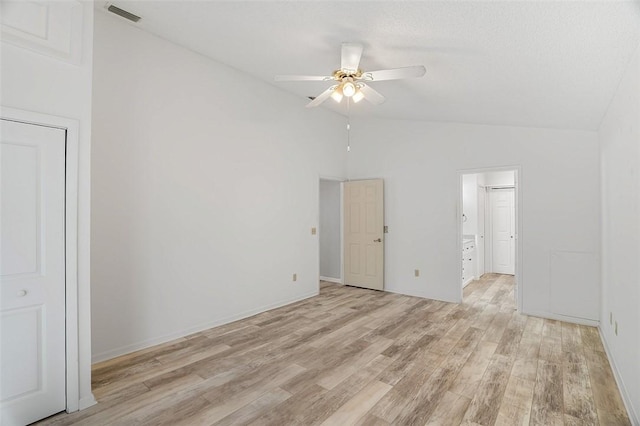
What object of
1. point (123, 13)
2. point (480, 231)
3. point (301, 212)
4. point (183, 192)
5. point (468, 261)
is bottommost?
point (468, 261)

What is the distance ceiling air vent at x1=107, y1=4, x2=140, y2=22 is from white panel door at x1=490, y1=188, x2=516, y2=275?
7.25 m

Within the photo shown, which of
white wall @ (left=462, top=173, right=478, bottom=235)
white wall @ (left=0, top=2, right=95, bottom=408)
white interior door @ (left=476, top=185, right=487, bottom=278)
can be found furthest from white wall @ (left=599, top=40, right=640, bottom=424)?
white wall @ (left=0, top=2, right=95, bottom=408)

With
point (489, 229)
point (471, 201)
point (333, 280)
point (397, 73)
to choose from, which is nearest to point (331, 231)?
point (333, 280)

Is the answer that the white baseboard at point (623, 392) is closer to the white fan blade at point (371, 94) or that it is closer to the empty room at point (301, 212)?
the empty room at point (301, 212)

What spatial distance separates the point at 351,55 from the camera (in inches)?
103

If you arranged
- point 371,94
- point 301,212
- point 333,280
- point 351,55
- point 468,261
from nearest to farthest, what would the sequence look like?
point 351,55 < point 371,94 < point 301,212 < point 468,261 < point 333,280

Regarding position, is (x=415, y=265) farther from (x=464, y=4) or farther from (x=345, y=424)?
(x=464, y=4)

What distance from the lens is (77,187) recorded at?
7.03 feet

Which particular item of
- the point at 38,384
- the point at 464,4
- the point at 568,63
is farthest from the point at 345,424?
the point at 568,63

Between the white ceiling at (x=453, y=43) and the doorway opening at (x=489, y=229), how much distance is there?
2.83m

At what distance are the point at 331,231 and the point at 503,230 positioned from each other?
404 centimetres

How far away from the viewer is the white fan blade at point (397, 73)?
232cm

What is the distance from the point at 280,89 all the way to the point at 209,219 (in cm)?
223

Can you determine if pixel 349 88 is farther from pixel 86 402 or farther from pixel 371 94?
pixel 86 402
